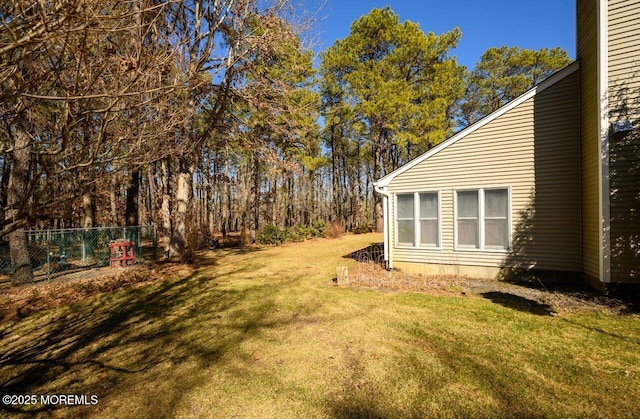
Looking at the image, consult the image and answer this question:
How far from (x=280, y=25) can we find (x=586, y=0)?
7.38 metres

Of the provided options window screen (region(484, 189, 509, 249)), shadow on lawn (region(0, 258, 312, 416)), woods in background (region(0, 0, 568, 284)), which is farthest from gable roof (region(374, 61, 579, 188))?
shadow on lawn (region(0, 258, 312, 416))

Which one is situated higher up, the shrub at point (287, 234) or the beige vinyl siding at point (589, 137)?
the beige vinyl siding at point (589, 137)

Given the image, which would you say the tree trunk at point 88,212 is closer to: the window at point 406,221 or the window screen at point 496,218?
the window at point 406,221

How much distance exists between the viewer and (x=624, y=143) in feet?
18.2

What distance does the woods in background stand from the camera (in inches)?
90.7

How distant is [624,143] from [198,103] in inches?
430

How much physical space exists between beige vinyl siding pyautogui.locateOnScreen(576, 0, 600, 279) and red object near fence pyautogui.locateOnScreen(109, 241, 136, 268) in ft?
46.6

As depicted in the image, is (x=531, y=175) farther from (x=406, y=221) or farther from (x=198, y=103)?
(x=198, y=103)

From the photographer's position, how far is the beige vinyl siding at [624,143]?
5465 millimetres

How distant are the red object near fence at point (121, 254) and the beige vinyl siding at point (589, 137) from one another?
14217 millimetres

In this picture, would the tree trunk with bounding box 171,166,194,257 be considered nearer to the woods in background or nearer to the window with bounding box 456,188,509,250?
the woods in background

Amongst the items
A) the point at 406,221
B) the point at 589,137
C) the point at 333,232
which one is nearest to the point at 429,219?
the point at 406,221


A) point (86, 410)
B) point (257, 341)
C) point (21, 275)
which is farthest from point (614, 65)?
point (21, 275)

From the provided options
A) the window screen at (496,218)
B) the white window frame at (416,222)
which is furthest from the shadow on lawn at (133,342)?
the window screen at (496,218)
